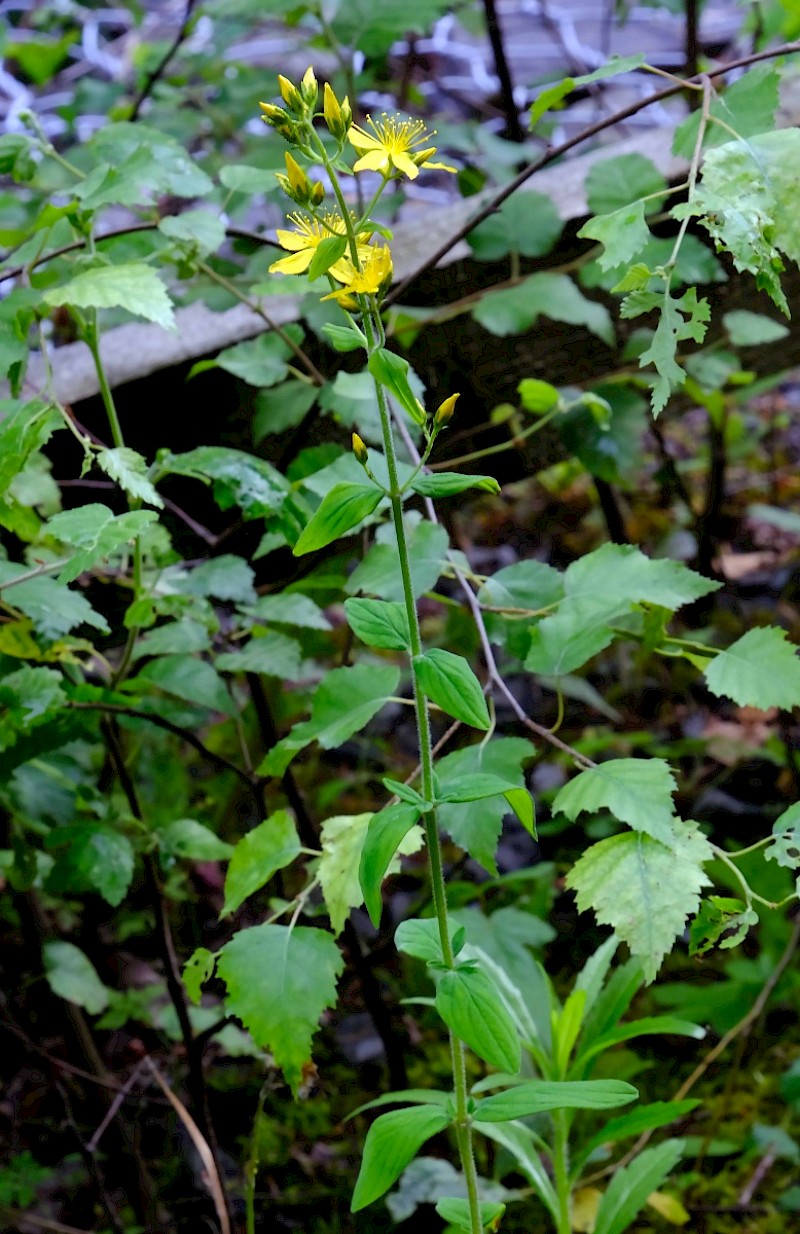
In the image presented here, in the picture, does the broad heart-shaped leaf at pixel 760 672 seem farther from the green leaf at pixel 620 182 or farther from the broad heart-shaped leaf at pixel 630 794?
the green leaf at pixel 620 182

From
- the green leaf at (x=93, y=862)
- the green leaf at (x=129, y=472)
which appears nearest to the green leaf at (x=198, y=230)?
the green leaf at (x=129, y=472)

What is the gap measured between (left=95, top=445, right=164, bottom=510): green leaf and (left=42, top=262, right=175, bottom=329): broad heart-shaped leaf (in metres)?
0.11

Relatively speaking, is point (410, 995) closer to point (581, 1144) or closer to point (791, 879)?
point (581, 1144)

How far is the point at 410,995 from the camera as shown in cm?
148

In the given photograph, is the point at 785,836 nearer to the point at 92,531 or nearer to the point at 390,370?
the point at 390,370

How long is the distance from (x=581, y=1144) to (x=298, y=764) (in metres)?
0.87

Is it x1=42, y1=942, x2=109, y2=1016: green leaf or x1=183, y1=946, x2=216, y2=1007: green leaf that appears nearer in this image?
x1=183, y1=946, x2=216, y2=1007: green leaf

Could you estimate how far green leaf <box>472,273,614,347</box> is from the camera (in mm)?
1196

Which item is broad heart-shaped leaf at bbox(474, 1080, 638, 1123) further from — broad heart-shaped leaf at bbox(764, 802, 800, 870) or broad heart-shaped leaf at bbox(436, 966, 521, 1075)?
broad heart-shaped leaf at bbox(764, 802, 800, 870)

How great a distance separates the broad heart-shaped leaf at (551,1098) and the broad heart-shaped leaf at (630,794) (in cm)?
17

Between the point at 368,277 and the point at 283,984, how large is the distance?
51 cm

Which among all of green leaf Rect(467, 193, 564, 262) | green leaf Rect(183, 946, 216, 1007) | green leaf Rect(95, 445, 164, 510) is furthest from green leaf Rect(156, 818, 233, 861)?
green leaf Rect(467, 193, 564, 262)

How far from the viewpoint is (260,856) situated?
2.80ft

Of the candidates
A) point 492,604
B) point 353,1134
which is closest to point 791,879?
point 353,1134
